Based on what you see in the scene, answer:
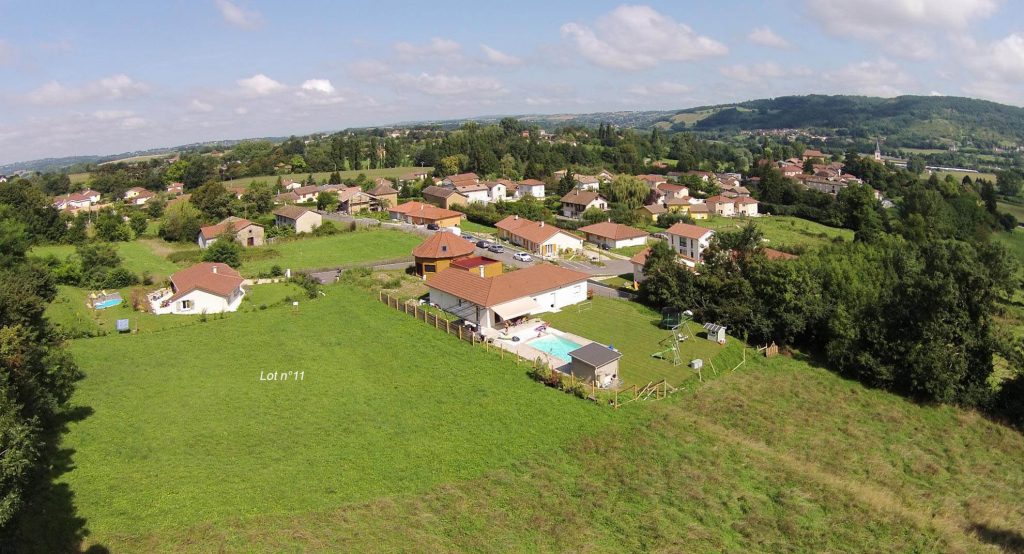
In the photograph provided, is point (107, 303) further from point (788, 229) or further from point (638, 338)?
point (788, 229)

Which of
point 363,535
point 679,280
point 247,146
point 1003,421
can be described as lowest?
point 1003,421

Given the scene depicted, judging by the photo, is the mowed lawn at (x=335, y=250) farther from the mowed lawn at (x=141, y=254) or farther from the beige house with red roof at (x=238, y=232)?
the mowed lawn at (x=141, y=254)

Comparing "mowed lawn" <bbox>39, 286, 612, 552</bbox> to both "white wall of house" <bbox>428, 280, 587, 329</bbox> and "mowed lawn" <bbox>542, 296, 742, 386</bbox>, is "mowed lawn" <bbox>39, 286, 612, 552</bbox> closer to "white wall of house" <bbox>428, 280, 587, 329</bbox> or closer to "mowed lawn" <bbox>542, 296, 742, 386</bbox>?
"white wall of house" <bbox>428, 280, 587, 329</bbox>

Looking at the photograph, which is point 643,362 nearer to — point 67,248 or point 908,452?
point 908,452

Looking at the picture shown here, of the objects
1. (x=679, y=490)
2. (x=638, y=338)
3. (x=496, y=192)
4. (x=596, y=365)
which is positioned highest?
(x=496, y=192)

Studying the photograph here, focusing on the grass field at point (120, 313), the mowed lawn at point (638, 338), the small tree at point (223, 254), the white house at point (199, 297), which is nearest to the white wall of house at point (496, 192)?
the small tree at point (223, 254)

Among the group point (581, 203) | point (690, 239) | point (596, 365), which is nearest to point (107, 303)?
point (596, 365)

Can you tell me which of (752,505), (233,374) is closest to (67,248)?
(233,374)
